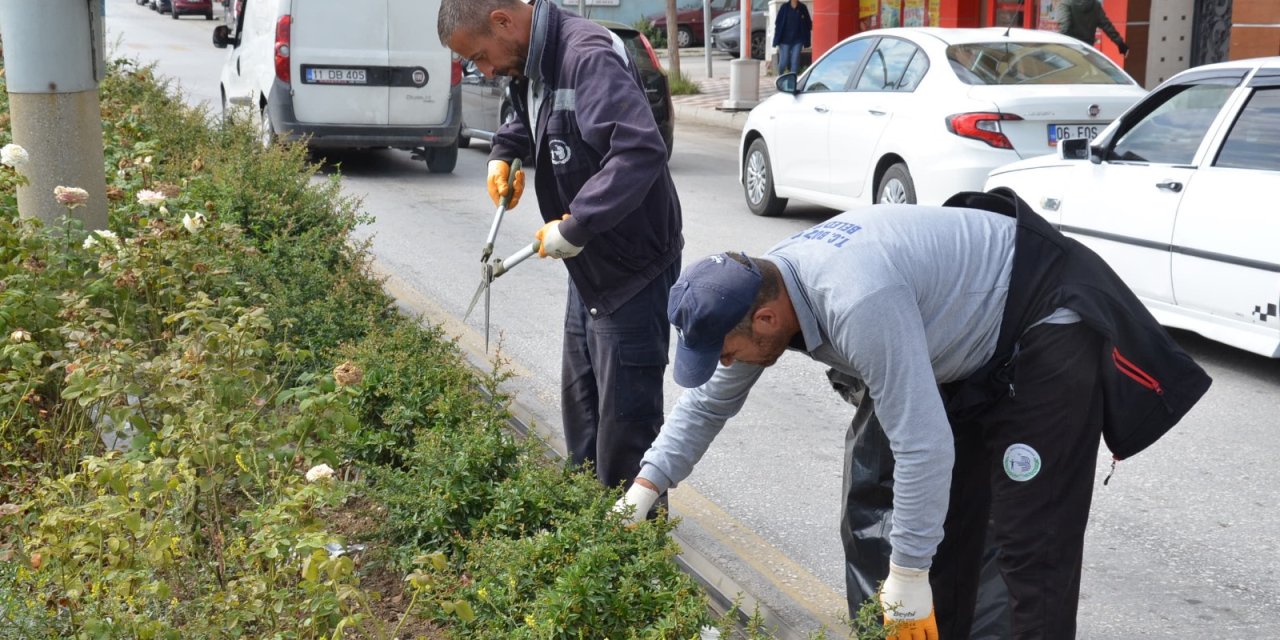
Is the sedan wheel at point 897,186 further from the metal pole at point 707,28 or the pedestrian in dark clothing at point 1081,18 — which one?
the metal pole at point 707,28

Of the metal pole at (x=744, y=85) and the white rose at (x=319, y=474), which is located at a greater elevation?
the metal pole at (x=744, y=85)

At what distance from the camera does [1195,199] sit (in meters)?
6.77

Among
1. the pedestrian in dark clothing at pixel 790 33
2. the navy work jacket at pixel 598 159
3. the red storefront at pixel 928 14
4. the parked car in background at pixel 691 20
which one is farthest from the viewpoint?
the parked car in background at pixel 691 20

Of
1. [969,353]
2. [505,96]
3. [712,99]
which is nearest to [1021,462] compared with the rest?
[969,353]

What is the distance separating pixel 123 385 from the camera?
3.85m

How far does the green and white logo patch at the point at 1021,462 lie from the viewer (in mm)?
2896

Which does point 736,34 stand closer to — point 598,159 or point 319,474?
point 598,159

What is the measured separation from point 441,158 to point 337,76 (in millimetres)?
1512

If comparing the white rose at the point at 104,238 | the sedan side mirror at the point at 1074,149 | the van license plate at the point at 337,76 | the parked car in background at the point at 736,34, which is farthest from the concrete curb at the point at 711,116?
→ the white rose at the point at 104,238

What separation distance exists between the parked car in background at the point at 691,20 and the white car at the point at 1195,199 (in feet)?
91.0

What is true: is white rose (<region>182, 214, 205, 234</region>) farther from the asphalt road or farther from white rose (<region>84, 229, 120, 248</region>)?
the asphalt road

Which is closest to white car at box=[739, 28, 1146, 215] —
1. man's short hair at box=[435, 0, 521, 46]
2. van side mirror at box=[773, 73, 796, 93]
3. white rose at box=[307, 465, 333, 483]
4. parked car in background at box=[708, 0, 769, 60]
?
van side mirror at box=[773, 73, 796, 93]

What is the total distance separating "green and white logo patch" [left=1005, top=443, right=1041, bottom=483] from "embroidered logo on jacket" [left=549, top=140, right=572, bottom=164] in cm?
159

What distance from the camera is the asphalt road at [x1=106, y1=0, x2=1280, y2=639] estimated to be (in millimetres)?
4422
